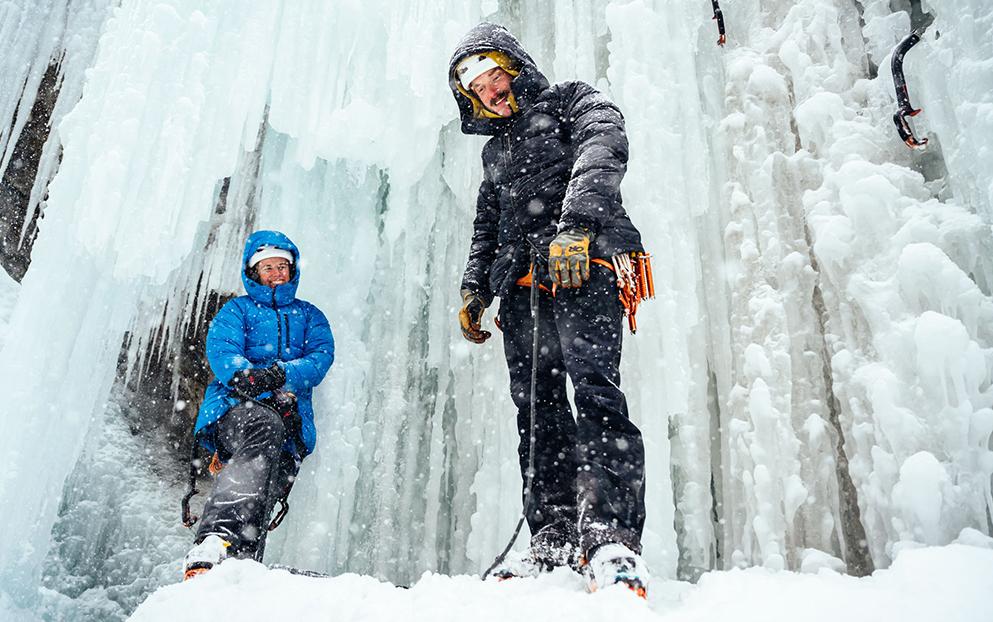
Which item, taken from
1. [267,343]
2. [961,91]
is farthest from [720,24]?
[267,343]

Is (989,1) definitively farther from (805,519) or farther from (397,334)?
(397,334)

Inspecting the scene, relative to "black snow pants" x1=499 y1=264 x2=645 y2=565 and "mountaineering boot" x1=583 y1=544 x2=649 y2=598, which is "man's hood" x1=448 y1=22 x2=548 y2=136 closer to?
"black snow pants" x1=499 y1=264 x2=645 y2=565

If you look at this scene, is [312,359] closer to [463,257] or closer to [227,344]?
[227,344]

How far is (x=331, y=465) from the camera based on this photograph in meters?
3.30

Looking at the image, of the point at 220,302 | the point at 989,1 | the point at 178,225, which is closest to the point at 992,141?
the point at 989,1

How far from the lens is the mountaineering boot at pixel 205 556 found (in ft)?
5.90

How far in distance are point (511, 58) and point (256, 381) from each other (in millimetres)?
1515

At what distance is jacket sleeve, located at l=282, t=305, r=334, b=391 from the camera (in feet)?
→ 7.88

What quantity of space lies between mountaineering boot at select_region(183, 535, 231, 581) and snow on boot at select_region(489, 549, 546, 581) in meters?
0.83

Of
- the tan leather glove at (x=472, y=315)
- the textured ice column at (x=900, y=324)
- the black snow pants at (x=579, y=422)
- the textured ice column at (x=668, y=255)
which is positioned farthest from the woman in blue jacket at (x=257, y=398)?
the textured ice column at (x=900, y=324)

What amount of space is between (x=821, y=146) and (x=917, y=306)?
87cm

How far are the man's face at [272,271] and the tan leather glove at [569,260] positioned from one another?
148cm

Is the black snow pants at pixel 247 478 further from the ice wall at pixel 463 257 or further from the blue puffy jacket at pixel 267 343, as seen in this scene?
the ice wall at pixel 463 257

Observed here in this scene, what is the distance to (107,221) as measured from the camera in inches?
141
